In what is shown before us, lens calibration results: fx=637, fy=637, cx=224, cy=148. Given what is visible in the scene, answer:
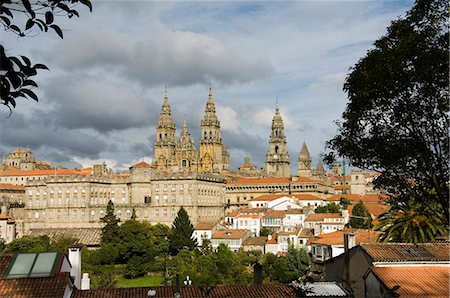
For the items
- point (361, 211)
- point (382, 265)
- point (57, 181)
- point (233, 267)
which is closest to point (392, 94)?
point (382, 265)

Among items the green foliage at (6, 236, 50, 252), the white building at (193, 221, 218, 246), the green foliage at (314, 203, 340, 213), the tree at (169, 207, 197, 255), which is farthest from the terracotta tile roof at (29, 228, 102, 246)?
the green foliage at (314, 203, 340, 213)

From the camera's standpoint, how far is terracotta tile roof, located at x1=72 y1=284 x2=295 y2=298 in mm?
16984

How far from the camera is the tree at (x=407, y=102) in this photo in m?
11.3

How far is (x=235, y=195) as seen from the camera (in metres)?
127

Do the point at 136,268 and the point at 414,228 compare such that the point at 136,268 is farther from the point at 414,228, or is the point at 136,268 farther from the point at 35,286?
the point at 35,286

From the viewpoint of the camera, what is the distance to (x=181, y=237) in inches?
3017

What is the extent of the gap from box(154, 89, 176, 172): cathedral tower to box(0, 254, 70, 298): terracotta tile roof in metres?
117

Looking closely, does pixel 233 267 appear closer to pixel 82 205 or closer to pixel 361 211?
pixel 361 211

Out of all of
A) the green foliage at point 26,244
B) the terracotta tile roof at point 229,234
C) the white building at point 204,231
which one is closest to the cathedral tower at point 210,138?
the white building at point 204,231

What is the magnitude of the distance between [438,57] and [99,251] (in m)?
65.1

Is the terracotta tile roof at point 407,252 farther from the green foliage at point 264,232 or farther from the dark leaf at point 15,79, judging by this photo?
the green foliage at point 264,232

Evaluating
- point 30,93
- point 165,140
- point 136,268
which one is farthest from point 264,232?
point 30,93

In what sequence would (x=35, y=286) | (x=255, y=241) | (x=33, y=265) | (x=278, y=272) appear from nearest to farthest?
1. (x=35, y=286)
2. (x=33, y=265)
3. (x=278, y=272)
4. (x=255, y=241)

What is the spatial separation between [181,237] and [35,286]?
6243 centimetres
